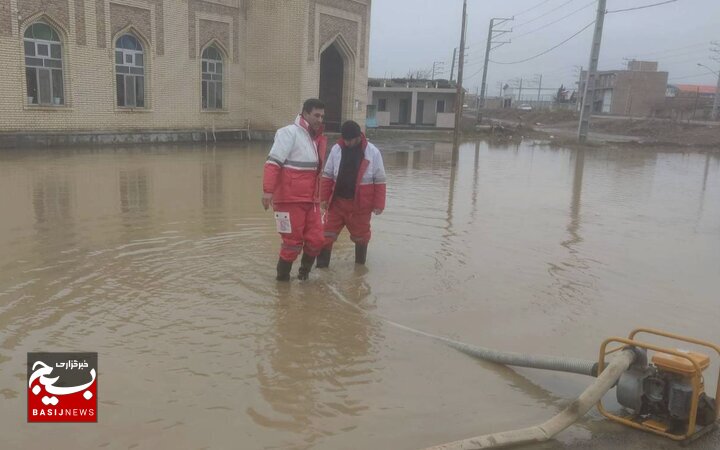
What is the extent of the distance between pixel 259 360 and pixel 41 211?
615 cm

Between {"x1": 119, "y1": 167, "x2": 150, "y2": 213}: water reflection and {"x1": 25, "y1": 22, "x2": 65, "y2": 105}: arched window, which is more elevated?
{"x1": 25, "y1": 22, "x2": 65, "y2": 105}: arched window

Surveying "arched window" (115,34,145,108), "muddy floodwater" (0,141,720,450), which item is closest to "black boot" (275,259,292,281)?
"muddy floodwater" (0,141,720,450)

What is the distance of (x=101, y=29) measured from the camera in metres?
19.8

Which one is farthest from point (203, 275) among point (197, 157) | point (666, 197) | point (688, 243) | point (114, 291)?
point (197, 157)

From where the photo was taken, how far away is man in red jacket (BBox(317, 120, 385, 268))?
Answer: 19.8 feet

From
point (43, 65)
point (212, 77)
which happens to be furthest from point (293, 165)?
point (212, 77)

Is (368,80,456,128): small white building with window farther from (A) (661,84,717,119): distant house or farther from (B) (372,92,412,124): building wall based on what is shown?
(A) (661,84,717,119): distant house

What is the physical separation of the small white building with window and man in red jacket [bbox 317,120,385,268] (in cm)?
3744

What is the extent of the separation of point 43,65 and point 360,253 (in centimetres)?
1642

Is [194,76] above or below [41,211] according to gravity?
above

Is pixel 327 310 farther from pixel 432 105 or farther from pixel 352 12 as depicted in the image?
pixel 432 105

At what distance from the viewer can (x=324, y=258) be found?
6324mm

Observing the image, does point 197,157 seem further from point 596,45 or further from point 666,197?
point 596,45

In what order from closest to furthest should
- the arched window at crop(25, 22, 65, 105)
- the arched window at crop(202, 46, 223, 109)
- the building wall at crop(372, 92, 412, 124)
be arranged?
the arched window at crop(25, 22, 65, 105) < the arched window at crop(202, 46, 223, 109) < the building wall at crop(372, 92, 412, 124)
